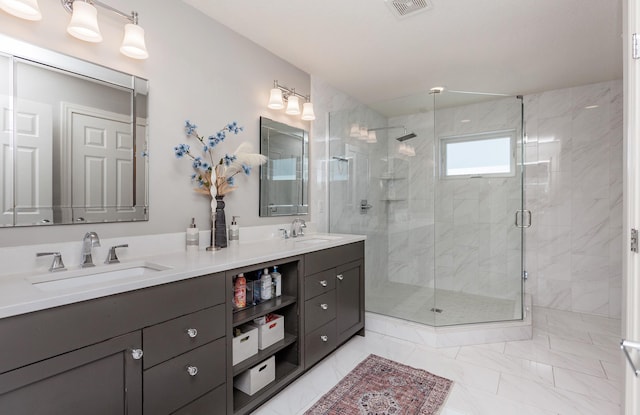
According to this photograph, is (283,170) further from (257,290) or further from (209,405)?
(209,405)

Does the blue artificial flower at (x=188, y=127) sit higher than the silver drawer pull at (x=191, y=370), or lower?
higher

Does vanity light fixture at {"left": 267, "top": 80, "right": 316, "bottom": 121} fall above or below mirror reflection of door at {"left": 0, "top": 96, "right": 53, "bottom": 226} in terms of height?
above

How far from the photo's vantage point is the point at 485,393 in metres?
1.91

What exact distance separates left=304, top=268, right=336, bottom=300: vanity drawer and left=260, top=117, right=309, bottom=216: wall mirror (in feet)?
2.29

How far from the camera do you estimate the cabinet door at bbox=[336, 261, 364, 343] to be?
2.40 meters

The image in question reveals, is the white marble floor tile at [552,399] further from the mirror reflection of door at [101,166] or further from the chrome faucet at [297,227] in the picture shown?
the mirror reflection of door at [101,166]

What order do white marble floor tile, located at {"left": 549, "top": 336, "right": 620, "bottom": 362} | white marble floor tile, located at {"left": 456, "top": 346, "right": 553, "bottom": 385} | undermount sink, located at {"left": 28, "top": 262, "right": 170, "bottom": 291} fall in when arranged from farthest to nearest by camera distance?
1. white marble floor tile, located at {"left": 549, "top": 336, "right": 620, "bottom": 362}
2. white marble floor tile, located at {"left": 456, "top": 346, "right": 553, "bottom": 385}
3. undermount sink, located at {"left": 28, "top": 262, "right": 170, "bottom": 291}

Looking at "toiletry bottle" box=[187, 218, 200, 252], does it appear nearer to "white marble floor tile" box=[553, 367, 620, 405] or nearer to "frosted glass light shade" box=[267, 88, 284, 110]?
"frosted glass light shade" box=[267, 88, 284, 110]

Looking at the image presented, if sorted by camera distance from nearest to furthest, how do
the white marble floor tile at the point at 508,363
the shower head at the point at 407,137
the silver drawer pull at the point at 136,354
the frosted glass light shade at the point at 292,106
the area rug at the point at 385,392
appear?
the silver drawer pull at the point at 136,354 → the area rug at the point at 385,392 → the white marble floor tile at the point at 508,363 → the frosted glass light shade at the point at 292,106 → the shower head at the point at 407,137

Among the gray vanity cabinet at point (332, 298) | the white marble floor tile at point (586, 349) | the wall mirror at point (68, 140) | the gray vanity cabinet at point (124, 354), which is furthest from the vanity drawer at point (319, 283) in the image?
the white marble floor tile at point (586, 349)

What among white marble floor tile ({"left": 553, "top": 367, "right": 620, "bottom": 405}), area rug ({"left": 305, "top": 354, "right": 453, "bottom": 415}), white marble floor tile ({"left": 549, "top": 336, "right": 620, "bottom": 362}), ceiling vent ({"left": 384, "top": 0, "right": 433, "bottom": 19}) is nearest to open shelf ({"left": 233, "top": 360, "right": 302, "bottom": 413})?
area rug ({"left": 305, "top": 354, "right": 453, "bottom": 415})

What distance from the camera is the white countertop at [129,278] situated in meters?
0.94

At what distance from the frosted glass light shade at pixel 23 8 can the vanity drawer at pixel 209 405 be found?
5.72 ft

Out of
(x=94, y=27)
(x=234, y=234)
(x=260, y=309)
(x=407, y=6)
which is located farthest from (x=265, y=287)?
(x=407, y=6)
